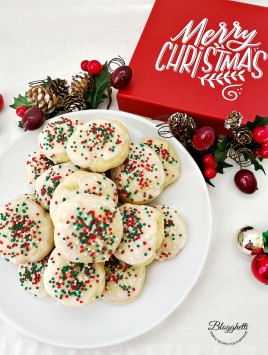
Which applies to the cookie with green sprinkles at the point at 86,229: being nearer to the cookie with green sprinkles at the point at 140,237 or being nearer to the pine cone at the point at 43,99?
the cookie with green sprinkles at the point at 140,237

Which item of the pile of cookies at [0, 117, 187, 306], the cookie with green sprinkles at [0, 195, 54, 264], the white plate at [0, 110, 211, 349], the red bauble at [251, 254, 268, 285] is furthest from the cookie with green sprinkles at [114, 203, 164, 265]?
the red bauble at [251, 254, 268, 285]

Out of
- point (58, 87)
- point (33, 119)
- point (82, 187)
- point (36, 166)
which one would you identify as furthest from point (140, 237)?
point (58, 87)

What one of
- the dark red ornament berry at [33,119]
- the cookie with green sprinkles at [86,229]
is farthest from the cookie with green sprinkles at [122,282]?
the dark red ornament berry at [33,119]

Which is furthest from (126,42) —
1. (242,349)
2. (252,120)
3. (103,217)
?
(242,349)

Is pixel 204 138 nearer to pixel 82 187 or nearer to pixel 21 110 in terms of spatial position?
pixel 82 187

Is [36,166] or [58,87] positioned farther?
[58,87]

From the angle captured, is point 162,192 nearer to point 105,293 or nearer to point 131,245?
point 131,245
